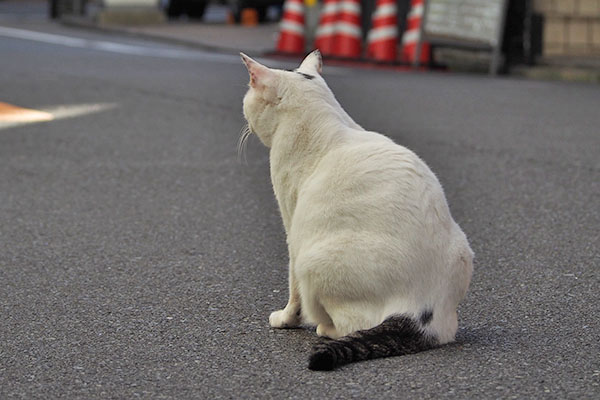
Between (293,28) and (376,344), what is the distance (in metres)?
11.7

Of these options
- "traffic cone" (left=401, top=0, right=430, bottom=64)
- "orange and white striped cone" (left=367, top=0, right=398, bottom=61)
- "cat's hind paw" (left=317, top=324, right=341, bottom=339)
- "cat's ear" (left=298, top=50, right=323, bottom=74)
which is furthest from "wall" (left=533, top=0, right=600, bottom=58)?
"cat's hind paw" (left=317, top=324, right=341, bottom=339)

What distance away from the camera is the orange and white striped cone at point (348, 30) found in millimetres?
14391

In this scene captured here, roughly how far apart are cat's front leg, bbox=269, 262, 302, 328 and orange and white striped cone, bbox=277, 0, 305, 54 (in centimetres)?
1095

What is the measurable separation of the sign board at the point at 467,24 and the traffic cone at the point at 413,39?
21 centimetres

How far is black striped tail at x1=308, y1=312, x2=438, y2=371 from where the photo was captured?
11.7 ft

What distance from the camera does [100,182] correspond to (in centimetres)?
711

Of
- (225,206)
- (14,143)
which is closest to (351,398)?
(225,206)

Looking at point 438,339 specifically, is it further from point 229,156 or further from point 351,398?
point 229,156

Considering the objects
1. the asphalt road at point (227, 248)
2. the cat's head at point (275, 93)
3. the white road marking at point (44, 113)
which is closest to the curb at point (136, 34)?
the asphalt road at point (227, 248)

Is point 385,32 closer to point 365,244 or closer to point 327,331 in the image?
point 327,331

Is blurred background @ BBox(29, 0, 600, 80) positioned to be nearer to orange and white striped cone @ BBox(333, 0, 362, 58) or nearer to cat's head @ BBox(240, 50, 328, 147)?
orange and white striped cone @ BBox(333, 0, 362, 58)

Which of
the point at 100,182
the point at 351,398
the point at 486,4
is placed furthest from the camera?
the point at 486,4

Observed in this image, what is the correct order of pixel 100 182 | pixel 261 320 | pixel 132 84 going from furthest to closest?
pixel 132 84, pixel 100 182, pixel 261 320

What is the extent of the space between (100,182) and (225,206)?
1.06m
